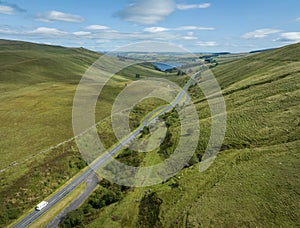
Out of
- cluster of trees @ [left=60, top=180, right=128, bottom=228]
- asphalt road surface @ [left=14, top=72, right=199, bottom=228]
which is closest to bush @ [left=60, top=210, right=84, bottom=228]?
cluster of trees @ [left=60, top=180, right=128, bottom=228]

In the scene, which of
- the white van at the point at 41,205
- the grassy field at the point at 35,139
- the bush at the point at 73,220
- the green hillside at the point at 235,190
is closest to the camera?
the green hillside at the point at 235,190

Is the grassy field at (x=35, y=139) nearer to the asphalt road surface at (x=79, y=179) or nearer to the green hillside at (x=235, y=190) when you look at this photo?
the asphalt road surface at (x=79, y=179)

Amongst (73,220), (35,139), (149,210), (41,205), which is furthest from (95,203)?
(35,139)

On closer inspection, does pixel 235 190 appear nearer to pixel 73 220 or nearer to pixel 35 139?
pixel 73 220

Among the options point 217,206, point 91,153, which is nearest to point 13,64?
point 91,153

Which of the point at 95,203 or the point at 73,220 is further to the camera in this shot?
the point at 95,203

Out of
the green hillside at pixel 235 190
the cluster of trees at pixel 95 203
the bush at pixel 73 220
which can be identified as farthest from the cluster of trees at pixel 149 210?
the bush at pixel 73 220

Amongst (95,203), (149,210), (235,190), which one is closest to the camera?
(235,190)

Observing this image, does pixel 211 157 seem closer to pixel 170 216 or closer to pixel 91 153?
pixel 170 216

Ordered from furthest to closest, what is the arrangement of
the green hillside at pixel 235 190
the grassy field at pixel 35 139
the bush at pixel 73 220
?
the grassy field at pixel 35 139
the bush at pixel 73 220
the green hillside at pixel 235 190
